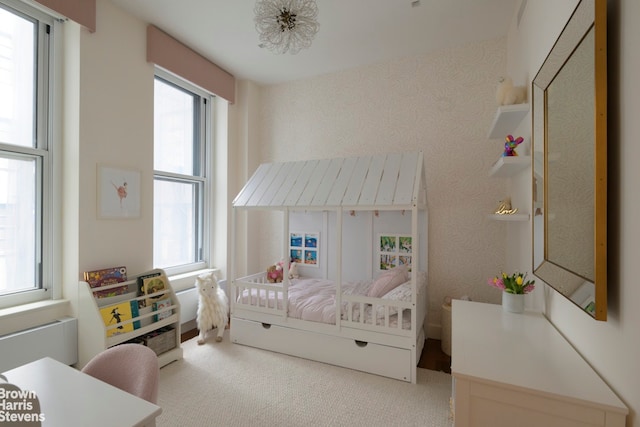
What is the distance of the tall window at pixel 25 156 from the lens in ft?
7.49

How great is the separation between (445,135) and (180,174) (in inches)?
115

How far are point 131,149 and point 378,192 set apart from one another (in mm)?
2258

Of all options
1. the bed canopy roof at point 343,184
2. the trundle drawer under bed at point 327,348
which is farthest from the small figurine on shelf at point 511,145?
the trundle drawer under bed at point 327,348

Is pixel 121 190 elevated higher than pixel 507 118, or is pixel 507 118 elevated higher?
pixel 507 118

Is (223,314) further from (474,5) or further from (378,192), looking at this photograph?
(474,5)

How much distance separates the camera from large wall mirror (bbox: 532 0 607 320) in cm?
102

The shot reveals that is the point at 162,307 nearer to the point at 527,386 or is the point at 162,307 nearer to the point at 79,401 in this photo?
the point at 79,401

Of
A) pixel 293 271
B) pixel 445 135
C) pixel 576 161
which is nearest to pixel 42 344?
pixel 293 271

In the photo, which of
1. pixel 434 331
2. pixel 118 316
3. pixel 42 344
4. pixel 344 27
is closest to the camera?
pixel 42 344

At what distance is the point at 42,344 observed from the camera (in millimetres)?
2242

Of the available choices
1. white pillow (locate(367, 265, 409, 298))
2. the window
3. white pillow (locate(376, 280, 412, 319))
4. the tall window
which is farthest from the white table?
the window

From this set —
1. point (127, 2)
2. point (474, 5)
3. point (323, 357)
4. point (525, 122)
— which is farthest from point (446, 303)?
point (127, 2)

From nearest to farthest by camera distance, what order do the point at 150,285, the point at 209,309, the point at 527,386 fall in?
1. the point at 527,386
2. the point at 150,285
3. the point at 209,309

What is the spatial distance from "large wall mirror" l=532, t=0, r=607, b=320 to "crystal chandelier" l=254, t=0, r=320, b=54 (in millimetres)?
1474
